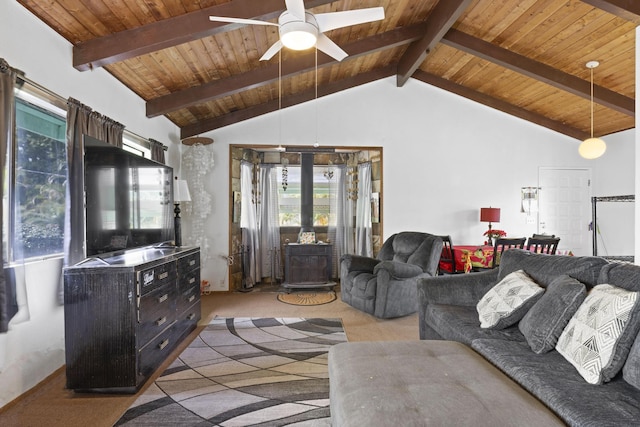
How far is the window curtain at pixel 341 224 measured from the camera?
5867 mm

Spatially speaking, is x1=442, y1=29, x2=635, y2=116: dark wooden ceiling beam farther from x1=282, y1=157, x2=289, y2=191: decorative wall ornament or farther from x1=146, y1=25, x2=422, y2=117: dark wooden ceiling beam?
x1=282, y1=157, x2=289, y2=191: decorative wall ornament

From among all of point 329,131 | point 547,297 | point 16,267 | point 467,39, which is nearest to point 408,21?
point 467,39

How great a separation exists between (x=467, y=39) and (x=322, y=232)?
11.8ft

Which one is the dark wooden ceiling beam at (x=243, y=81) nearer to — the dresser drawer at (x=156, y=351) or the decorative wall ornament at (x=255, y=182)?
the decorative wall ornament at (x=255, y=182)

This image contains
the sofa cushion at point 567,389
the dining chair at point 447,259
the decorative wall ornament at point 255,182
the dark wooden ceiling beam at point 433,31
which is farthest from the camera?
the decorative wall ornament at point 255,182

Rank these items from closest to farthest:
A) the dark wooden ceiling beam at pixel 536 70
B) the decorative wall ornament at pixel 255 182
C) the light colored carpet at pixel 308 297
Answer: the dark wooden ceiling beam at pixel 536 70 → the light colored carpet at pixel 308 297 → the decorative wall ornament at pixel 255 182

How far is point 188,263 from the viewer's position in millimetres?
3229

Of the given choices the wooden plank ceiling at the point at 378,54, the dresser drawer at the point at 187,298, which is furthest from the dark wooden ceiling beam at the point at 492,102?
the dresser drawer at the point at 187,298

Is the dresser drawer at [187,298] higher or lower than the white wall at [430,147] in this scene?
lower

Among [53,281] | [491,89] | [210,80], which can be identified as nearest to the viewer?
[53,281]

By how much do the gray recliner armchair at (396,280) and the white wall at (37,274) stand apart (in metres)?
2.74

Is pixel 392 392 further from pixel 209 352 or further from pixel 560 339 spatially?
pixel 209 352

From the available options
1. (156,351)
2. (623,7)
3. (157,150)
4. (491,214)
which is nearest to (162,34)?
(157,150)

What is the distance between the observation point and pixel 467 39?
4016 mm
